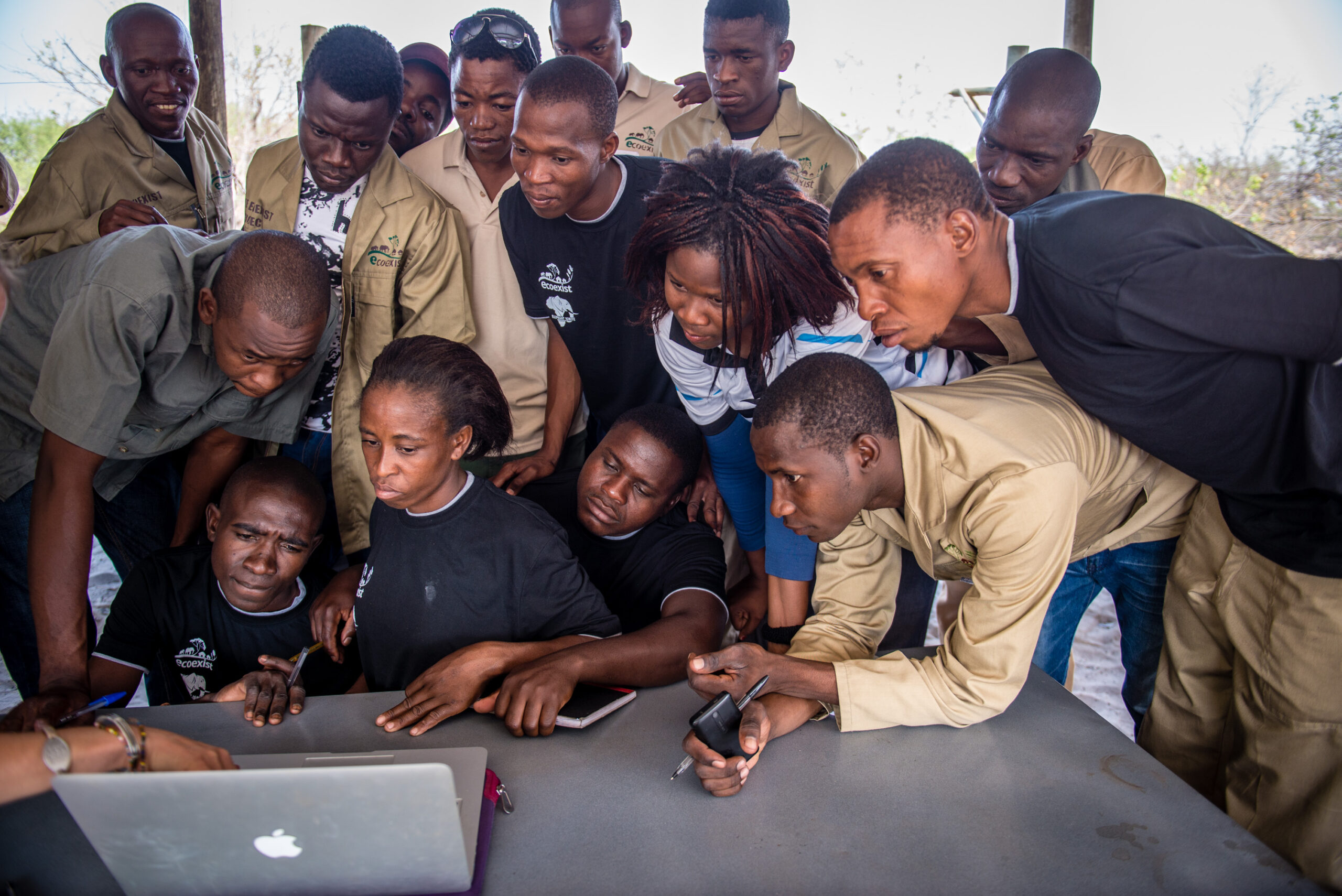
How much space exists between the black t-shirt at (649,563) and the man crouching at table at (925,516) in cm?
41

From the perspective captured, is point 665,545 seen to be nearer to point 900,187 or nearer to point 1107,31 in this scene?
point 900,187

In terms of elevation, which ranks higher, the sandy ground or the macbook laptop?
the macbook laptop

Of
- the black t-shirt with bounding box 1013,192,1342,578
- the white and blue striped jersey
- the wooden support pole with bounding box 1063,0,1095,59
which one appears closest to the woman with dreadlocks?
the white and blue striped jersey

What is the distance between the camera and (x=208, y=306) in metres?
1.84

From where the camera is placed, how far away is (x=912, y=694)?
53.7 inches

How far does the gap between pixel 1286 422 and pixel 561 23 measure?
92.8 inches

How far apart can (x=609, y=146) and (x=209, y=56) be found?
11.5ft

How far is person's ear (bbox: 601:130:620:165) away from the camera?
2.13 meters

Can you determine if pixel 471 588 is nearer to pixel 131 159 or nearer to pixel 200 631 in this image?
pixel 200 631

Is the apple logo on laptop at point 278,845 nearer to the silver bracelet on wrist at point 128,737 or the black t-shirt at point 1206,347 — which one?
the silver bracelet on wrist at point 128,737

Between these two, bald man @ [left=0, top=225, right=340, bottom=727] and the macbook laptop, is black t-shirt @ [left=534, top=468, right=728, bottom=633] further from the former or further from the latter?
the macbook laptop

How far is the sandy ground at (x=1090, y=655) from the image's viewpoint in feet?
9.40

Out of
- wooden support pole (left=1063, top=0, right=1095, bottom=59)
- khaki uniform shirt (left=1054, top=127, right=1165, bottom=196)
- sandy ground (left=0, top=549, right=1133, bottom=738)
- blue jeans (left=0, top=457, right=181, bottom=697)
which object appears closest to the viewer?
blue jeans (left=0, top=457, right=181, bottom=697)

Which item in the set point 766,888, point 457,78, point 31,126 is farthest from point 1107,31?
point 31,126
